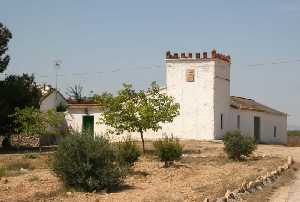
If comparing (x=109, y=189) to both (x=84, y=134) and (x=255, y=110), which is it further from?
(x=255, y=110)

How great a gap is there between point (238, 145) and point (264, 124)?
68.4 ft

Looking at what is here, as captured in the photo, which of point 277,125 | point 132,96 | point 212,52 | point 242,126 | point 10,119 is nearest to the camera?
point 132,96

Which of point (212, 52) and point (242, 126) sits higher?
point (212, 52)

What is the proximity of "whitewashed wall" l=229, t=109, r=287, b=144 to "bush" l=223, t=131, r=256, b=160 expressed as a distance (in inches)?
600

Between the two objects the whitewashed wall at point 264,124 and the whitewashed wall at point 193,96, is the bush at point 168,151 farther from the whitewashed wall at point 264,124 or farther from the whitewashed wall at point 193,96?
the whitewashed wall at point 264,124

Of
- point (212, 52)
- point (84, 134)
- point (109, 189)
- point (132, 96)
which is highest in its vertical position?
point (212, 52)

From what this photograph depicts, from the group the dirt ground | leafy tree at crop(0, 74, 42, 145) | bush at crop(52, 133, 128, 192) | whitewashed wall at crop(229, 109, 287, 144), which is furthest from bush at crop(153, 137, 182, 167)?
whitewashed wall at crop(229, 109, 287, 144)

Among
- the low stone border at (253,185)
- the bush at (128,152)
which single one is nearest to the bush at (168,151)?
the bush at (128,152)

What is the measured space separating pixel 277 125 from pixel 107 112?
72.2 feet

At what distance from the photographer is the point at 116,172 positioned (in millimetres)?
16344

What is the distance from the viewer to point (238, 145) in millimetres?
26344

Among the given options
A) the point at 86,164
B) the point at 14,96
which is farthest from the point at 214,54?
the point at 86,164

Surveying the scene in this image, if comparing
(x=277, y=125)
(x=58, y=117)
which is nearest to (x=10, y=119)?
(x=58, y=117)

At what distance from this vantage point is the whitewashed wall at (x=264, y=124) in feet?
141
